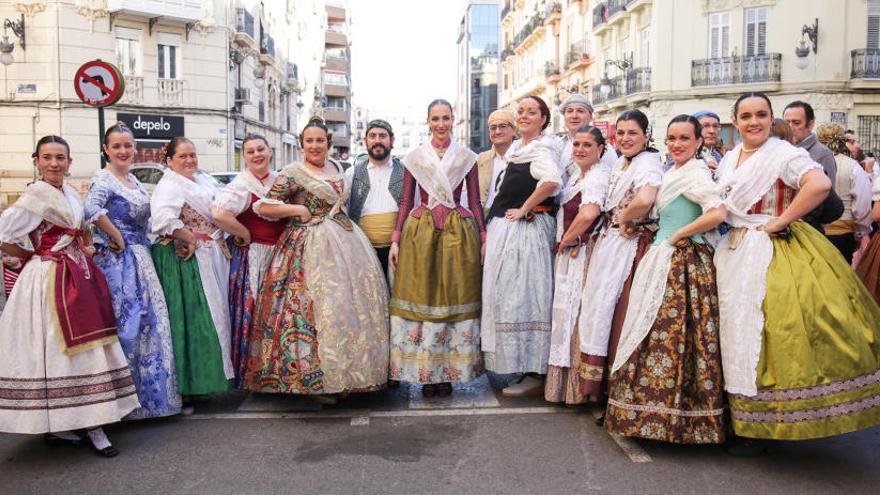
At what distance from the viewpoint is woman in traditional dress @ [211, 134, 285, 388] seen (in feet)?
17.5

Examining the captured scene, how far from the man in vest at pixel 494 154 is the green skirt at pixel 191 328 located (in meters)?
2.16

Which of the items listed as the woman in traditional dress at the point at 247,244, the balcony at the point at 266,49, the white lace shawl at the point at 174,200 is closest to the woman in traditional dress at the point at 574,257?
the woman in traditional dress at the point at 247,244

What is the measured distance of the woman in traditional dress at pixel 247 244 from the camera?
5.34 metres

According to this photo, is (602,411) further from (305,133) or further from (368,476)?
(305,133)

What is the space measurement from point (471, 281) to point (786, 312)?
207 centimetres

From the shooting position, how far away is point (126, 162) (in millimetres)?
5062

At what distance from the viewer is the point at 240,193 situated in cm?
528

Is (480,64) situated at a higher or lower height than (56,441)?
higher

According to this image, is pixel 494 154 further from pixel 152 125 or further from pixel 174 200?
pixel 152 125

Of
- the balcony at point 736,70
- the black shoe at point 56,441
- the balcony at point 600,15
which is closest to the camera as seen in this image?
the black shoe at point 56,441

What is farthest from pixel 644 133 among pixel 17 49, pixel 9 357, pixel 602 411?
pixel 17 49

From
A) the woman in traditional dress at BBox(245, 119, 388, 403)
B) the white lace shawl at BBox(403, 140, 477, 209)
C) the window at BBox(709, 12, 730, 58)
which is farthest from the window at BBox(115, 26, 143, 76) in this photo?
the white lace shawl at BBox(403, 140, 477, 209)

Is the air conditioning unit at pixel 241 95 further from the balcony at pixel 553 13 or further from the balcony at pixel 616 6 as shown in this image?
the balcony at pixel 553 13

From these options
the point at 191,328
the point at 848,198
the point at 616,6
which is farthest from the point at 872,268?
the point at 616,6
